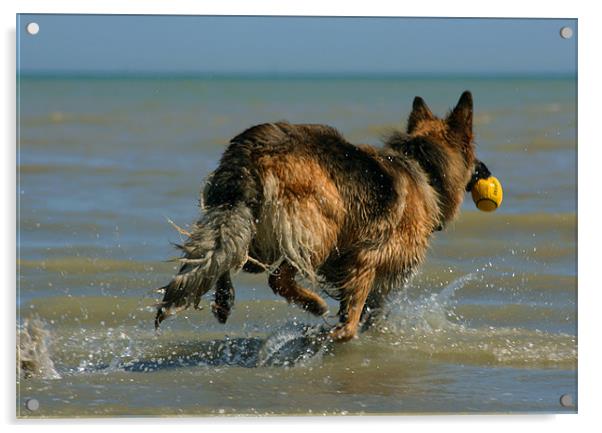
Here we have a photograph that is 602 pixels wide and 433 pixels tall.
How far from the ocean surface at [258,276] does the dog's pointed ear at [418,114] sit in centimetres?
4

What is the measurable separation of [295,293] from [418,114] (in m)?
1.23

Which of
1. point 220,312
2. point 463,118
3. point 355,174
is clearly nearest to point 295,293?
point 220,312

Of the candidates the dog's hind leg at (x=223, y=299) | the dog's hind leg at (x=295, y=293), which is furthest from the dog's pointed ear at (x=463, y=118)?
the dog's hind leg at (x=223, y=299)

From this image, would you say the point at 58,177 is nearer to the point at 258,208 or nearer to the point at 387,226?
the point at 258,208

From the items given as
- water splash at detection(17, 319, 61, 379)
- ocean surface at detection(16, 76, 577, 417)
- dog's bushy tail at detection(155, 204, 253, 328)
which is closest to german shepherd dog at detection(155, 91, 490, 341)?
dog's bushy tail at detection(155, 204, 253, 328)

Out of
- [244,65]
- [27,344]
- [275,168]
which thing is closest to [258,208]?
[275,168]

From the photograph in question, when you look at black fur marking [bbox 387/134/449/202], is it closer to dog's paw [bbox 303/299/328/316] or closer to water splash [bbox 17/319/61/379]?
dog's paw [bbox 303/299/328/316]

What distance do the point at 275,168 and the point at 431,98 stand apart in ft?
3.58

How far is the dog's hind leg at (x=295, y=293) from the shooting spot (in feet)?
28.3

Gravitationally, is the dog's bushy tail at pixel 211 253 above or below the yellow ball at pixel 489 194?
below

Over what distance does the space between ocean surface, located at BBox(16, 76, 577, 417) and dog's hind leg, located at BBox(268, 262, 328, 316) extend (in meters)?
0.09

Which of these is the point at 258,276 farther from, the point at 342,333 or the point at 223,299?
the point at 342,333

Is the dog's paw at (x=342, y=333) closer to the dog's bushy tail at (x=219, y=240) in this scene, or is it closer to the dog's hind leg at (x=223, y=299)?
the dog's hind leg at (x=223, y=299)

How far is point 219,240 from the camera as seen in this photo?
8078mm
